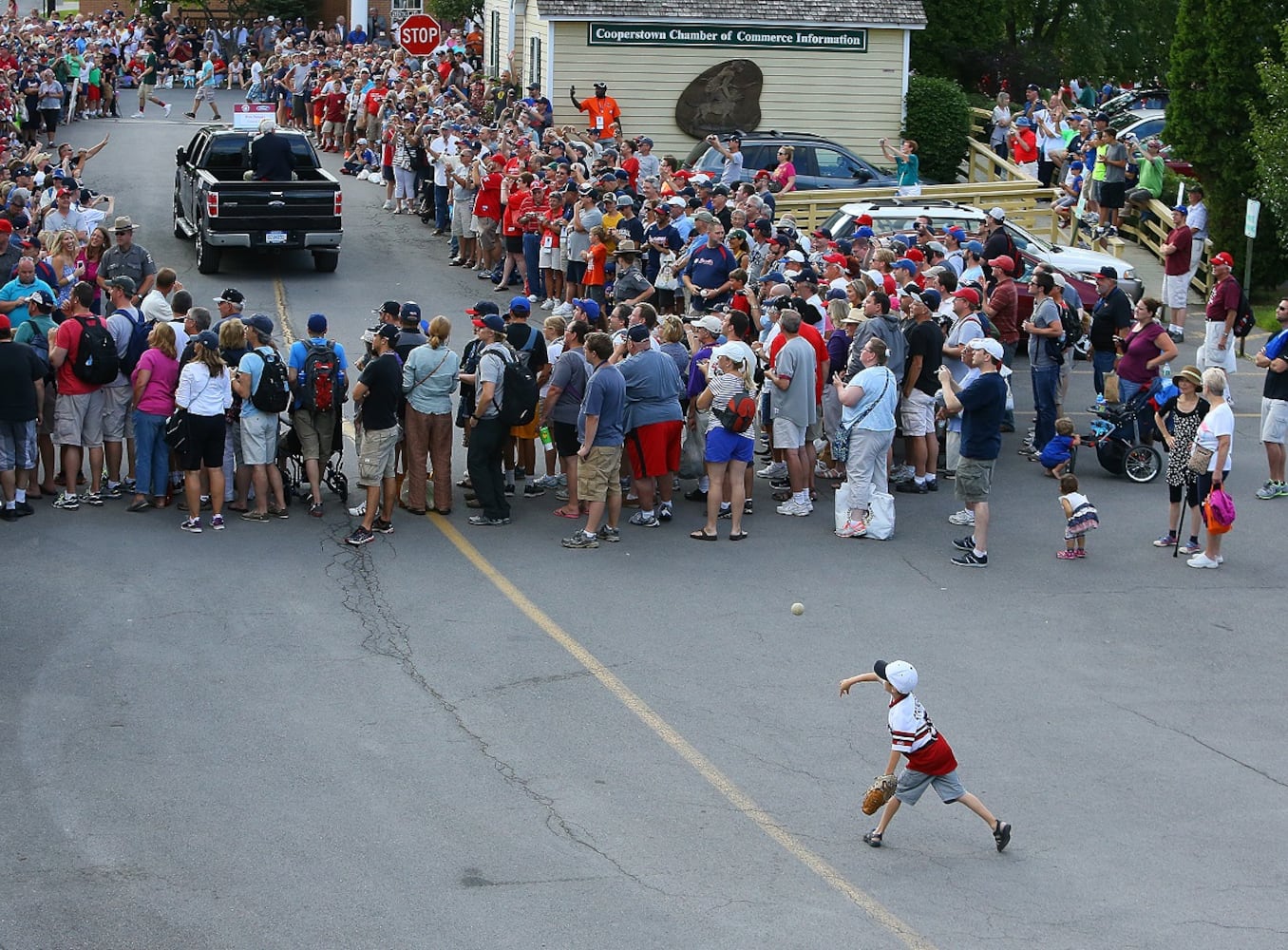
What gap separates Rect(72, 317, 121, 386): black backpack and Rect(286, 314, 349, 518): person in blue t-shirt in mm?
1565

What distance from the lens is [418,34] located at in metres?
29.9

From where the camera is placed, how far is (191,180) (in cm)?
2616

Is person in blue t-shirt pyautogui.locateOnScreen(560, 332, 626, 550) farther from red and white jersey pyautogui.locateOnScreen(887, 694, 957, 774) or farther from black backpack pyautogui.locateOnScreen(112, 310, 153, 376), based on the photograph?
red and white jersey pyautogui.locateOnScreen(887, 694, 957, 774)

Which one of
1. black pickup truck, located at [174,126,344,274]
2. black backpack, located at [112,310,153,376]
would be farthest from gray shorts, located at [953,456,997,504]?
black pickup truck, located at [174,126,344,274]

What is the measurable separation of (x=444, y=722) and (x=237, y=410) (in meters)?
5.07

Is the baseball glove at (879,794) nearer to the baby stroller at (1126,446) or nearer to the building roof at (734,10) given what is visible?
the baby stroller at (1126,446)

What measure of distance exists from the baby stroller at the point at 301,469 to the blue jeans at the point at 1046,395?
706 cm

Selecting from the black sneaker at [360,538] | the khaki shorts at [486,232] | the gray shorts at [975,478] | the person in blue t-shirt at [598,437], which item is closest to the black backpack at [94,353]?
the black sneaker at [360,538]

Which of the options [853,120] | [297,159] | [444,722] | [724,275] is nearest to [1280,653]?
[444,722]

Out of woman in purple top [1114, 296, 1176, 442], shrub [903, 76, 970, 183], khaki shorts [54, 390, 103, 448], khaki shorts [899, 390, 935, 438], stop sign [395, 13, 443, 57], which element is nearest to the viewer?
khaki shorts [54, 390, 103, 448]

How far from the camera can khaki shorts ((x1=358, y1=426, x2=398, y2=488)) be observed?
47.2 feet

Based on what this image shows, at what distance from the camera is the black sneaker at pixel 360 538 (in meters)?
14.3

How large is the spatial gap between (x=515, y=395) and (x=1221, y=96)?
16199 mm

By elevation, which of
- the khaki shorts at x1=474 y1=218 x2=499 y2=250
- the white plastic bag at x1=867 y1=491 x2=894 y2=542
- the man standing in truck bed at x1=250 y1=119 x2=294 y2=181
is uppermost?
the man standing in truck bed at x1=250 y1=119 x2=294 y2=181
